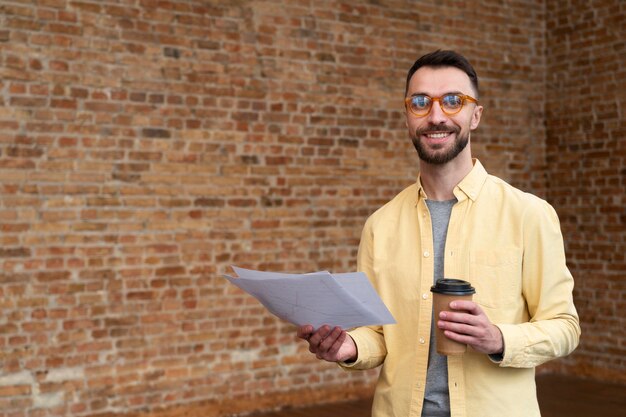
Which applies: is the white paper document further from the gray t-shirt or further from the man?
the gray t-shirt

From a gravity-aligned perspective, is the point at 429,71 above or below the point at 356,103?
below

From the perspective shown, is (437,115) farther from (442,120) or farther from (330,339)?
(330,339)

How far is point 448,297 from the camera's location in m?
1.82

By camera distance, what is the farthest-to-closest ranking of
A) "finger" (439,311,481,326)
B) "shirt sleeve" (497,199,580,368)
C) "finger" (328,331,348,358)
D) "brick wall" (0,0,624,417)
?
1. "brick wall" (0,0,624,417)
2. "finger" (328,331,348,358)
3. "shirt sleeve" (497,199,580,368)
4. "finger" (439,311,481,326)

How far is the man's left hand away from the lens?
180 cm

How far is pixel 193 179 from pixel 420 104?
3.98 meters

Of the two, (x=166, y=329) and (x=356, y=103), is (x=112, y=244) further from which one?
(x=356, y=103)

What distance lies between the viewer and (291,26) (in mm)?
6316

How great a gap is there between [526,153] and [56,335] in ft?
13.9

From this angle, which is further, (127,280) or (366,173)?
(366,173)

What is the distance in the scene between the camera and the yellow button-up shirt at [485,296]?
196 cm

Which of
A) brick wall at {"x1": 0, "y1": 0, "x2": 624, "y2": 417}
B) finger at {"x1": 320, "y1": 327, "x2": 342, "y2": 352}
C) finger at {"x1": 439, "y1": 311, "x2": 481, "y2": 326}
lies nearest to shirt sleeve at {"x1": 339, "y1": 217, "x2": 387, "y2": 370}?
finger at {"x1": 320, "y1": 327, "x2": 342, "y2": 352}

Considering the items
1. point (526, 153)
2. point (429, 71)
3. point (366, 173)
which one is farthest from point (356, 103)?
point (429, 71)

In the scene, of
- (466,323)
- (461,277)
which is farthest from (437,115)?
(466,323)
